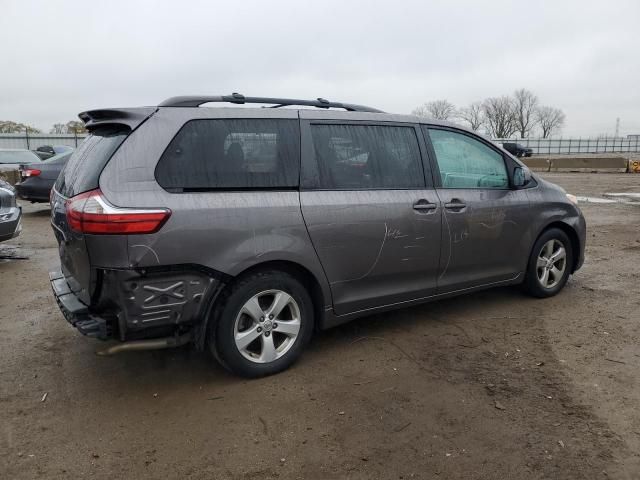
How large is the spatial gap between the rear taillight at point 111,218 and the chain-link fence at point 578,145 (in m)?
63.5

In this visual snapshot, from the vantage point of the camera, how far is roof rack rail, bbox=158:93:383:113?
334cm

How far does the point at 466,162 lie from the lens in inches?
180

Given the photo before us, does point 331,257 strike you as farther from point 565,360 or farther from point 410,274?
point 565,360

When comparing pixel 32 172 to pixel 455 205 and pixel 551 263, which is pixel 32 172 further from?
pixel 551 263

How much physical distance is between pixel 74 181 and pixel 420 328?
113 inches

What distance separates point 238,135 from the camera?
134 inches

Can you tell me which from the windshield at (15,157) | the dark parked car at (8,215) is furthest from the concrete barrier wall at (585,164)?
the dark parked car at (8,215)

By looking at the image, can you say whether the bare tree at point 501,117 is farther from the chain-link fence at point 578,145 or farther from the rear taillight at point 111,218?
the rear taillight at point 111,218

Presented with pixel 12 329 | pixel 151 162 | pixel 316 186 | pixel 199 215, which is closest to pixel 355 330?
pixel 316 186

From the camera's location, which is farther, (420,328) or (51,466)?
(420,328)

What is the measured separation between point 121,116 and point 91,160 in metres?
0.36

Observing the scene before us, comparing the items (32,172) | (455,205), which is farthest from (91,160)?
(32,172)

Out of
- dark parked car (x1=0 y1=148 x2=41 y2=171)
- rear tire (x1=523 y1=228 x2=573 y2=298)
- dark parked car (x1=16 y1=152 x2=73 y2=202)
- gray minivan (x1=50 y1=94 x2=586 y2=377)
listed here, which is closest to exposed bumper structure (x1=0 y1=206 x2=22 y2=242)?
gray minivan (x1=50 y1=94 x2=586 y2=377)

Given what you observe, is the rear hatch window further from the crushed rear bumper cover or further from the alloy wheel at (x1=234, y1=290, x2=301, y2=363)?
the alloy wheel at (x1=234, y1=290, x2=301, y2=363)
